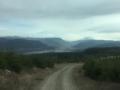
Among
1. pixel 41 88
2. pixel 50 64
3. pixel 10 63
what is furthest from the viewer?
pixel 50 64

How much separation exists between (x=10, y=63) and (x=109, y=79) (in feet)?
55.7

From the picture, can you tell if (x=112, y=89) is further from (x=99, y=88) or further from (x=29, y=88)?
(x=29, y=88)

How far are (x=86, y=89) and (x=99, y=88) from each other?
3.13ft

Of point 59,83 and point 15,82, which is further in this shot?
point 59,83

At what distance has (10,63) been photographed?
1887 inches

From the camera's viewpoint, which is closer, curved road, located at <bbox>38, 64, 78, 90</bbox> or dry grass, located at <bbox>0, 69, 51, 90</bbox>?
dry grass, located at <bbox>0, 69, 51, 90</bbox>

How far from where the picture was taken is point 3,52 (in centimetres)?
5012

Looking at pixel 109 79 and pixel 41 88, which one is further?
pixel 109 79

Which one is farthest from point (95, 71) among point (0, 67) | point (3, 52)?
point (3, 52)

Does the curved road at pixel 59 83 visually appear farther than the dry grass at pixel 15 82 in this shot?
Yes

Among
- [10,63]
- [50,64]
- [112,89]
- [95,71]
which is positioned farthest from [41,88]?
[50,64]

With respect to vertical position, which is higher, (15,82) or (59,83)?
(15,82)

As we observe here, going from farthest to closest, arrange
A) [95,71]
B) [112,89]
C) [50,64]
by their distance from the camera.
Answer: [50,64] → [95,71] → [112,89]

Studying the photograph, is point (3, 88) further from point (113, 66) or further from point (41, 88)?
point (113, 66)
